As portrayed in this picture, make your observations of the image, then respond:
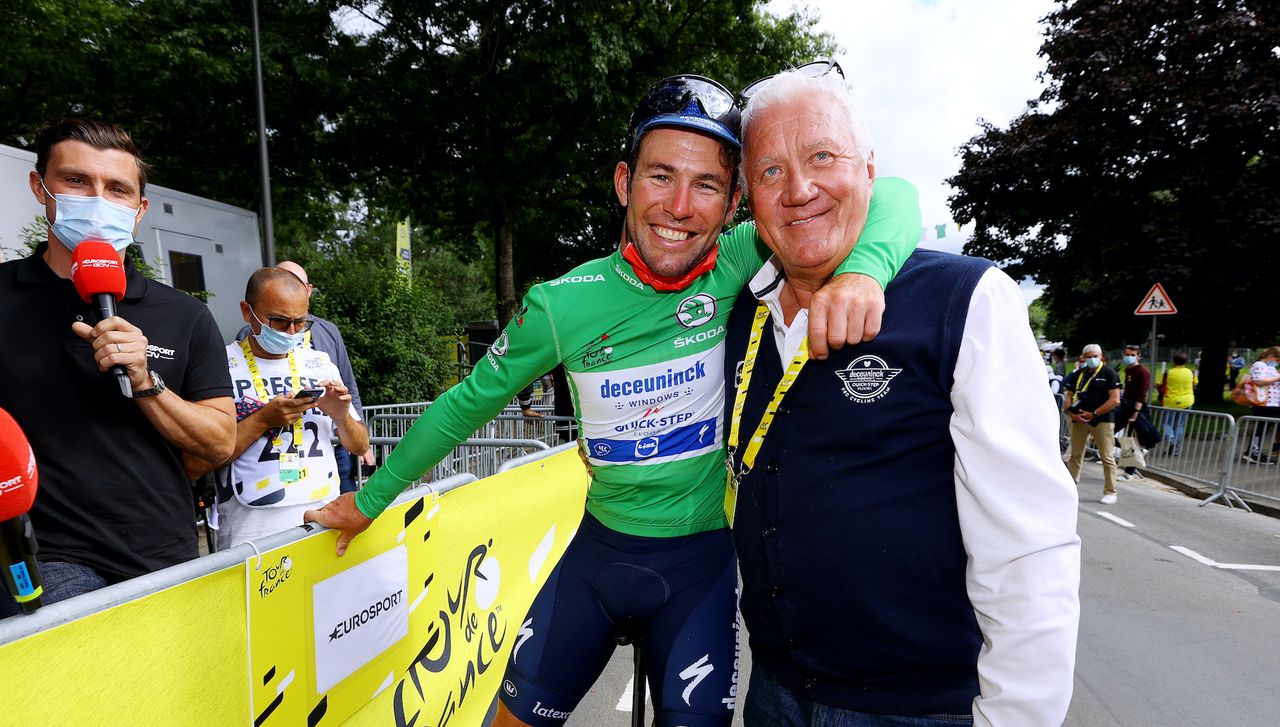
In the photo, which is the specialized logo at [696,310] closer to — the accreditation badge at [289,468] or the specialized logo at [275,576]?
the specialized logo at [275,576]

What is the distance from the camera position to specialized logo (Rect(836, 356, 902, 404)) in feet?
4.67

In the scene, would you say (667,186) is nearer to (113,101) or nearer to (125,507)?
(125,507)

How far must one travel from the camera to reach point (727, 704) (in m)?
2.00

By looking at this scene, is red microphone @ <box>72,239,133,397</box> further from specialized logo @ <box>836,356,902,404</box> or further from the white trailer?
the white trailer

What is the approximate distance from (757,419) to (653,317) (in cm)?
62

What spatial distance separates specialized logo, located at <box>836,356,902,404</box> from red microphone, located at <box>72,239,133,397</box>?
80.3 inches

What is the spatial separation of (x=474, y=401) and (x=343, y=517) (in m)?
0.61

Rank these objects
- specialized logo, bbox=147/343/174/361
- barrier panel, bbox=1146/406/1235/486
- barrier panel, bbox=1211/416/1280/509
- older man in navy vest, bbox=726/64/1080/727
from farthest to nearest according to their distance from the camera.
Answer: barrier panel, bbox=1146/406/1235/486
barrier panel, bbox=1211/416/1280/509
specialized logo, bbox=147/343/174/361
older man in navy vest, bbox=726/64/1080/727

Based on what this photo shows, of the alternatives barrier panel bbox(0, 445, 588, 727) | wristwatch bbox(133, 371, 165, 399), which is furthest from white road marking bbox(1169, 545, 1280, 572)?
wristwatch bbox(133, 371, 165, 399)

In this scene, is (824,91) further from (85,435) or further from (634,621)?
(85,435)

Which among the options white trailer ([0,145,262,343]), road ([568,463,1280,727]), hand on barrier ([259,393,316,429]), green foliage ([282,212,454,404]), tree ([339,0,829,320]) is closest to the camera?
hand on barrier ([259,393,316,429])

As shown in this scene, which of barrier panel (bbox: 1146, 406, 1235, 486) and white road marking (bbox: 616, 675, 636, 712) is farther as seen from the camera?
barrier panel (bbox: 1146, 406, 1235, 486)

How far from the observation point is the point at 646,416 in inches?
83.4

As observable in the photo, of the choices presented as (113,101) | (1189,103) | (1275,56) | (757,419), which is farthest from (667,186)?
(1275,56)
